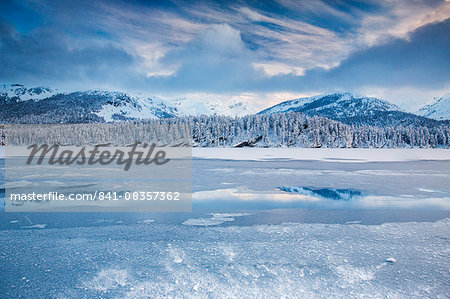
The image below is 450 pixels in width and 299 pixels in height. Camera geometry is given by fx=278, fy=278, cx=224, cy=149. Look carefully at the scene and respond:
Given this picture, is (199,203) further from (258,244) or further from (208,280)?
(208,280)

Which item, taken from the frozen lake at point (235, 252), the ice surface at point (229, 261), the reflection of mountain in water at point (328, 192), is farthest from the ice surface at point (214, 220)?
the reflection of mountain in water at point (328, 192)

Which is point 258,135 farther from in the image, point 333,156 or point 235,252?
point 235,252

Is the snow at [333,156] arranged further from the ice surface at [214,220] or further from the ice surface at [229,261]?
the ice surface at [229,261]

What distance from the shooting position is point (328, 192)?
48.9 feet

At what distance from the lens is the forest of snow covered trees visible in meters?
113

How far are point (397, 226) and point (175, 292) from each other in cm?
746

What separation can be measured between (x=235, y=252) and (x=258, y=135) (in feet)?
394

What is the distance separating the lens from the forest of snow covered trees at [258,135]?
11312 centimetres

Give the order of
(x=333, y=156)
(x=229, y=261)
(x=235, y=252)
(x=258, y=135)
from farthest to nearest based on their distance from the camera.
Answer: (x=258, y=135), (x=333, y=156), (x=235, y=252), (x=229, y=261)

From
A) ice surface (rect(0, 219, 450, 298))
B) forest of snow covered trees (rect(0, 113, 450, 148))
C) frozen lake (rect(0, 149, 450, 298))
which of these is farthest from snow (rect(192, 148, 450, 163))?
forest of snow covered trees (rect(0, 113, 450, 148))

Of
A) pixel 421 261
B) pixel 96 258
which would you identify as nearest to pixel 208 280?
pixel 96 258

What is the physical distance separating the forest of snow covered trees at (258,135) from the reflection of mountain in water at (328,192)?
95.3 metres

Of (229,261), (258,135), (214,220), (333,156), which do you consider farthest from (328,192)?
(258,135)

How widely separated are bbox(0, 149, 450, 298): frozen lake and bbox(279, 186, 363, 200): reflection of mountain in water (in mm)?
1812
